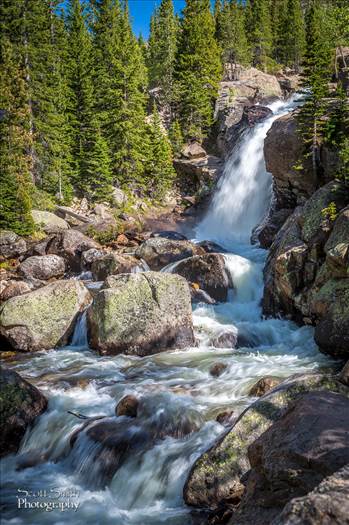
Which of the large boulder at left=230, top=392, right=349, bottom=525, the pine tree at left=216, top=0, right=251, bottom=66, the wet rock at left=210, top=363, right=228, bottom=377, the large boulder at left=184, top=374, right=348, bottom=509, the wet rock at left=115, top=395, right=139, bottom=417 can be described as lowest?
the wet rock at left=210, top=363, right=228, bottom=377

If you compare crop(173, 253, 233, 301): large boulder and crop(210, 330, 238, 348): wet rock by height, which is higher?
crop(173, 253, 233, 301): large boulder

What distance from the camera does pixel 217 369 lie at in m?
11.4

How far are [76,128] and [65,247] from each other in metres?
20.1

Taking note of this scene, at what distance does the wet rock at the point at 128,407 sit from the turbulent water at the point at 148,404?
0.23 meters

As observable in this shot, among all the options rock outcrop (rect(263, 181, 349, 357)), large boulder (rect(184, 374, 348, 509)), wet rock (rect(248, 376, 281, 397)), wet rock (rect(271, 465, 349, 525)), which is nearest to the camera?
wet rock (rect(271, 465, 349, 525))

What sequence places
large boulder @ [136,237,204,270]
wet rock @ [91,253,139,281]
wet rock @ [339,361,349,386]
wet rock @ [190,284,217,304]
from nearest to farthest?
wet rock @ [339,361,349,386] → wet rock @ [190,284,217,304] → wet rock @ [91,253,139,281] → large boulder @ [136,237,204,270]

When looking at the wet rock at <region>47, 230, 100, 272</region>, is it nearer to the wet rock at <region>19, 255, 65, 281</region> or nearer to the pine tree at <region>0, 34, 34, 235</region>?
the wet rock at <region>19, 255, 65, 281</region>

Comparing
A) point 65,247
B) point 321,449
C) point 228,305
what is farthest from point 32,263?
point 321,449

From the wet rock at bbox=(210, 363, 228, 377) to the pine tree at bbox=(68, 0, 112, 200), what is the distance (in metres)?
27.0

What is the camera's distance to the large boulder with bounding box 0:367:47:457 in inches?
340

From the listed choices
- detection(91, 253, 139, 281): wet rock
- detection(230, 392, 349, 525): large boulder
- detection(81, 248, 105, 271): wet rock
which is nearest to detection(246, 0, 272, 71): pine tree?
detection(81, 248, 105, 271): wet rock

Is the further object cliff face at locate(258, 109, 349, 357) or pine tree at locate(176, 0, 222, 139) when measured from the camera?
pine tree at locate(176, 0, 222, 139)

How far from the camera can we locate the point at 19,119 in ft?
105

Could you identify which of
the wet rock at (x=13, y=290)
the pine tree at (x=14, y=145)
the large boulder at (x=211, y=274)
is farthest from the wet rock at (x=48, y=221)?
the large boulder at (x=211, y=274)
